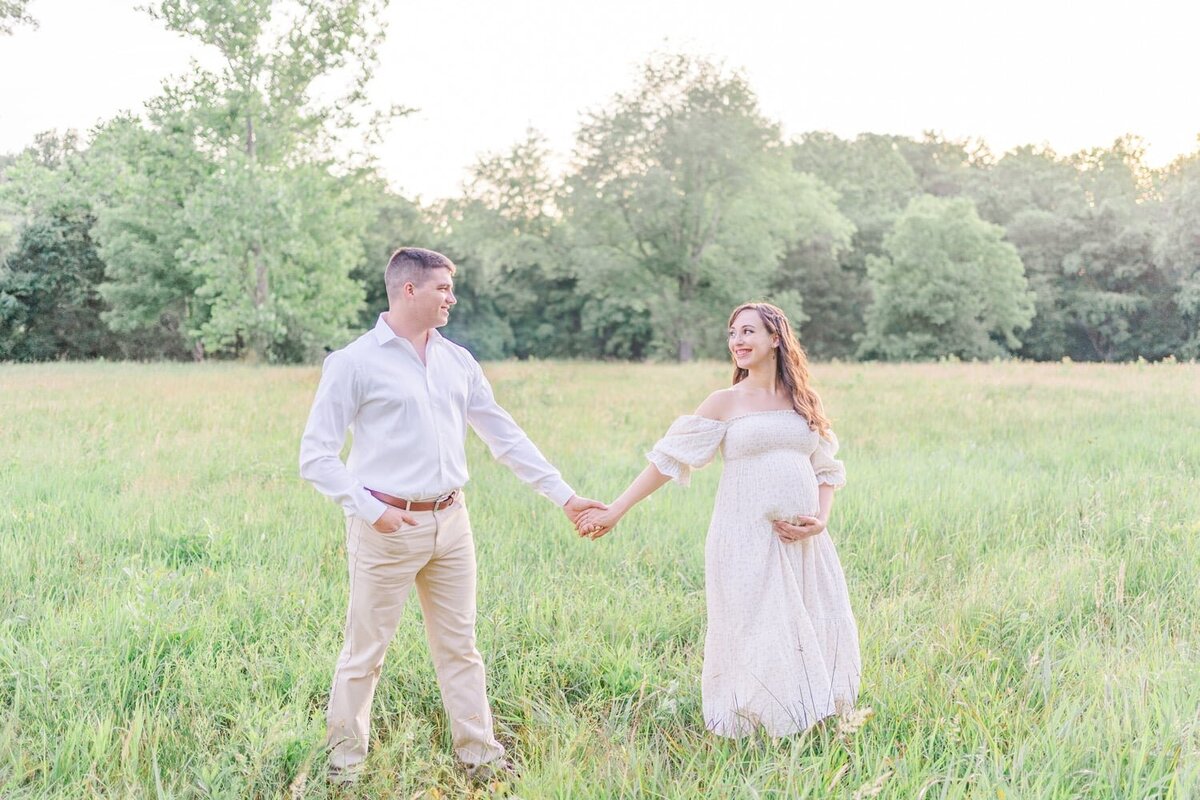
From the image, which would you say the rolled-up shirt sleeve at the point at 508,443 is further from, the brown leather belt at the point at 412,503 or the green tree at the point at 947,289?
the green tree at the point at 947,289

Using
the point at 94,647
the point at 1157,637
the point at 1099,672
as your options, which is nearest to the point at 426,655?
the point at 94,647

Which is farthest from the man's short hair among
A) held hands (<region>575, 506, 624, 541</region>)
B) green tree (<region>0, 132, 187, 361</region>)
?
green tree (<region>0, 132, 187, 361</region>)

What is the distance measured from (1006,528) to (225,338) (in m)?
28.3

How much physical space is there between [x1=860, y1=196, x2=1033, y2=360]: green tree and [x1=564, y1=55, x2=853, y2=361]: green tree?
293 inches

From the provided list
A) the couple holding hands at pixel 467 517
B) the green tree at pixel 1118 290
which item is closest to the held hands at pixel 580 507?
the couple holding hands at pixel 467 517

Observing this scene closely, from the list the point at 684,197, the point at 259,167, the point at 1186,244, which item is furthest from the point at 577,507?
the point at 1186,244

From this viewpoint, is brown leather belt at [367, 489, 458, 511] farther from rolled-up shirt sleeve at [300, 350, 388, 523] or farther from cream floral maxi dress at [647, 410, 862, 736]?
cream floral maxi dress at [647, 410, 862, 736]

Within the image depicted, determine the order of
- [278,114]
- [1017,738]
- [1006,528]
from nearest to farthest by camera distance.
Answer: [1017,738] < [1006,528] < [278,114]

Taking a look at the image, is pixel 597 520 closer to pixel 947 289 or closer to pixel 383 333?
pixel 383 333

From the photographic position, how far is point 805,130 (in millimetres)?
65250

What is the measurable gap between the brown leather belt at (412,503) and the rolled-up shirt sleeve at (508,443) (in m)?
0.52

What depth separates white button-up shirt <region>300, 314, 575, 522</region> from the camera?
11.6ft

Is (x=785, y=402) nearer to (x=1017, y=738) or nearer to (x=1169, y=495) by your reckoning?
(x=1017, y=738)

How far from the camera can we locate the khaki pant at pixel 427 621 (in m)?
3.64
